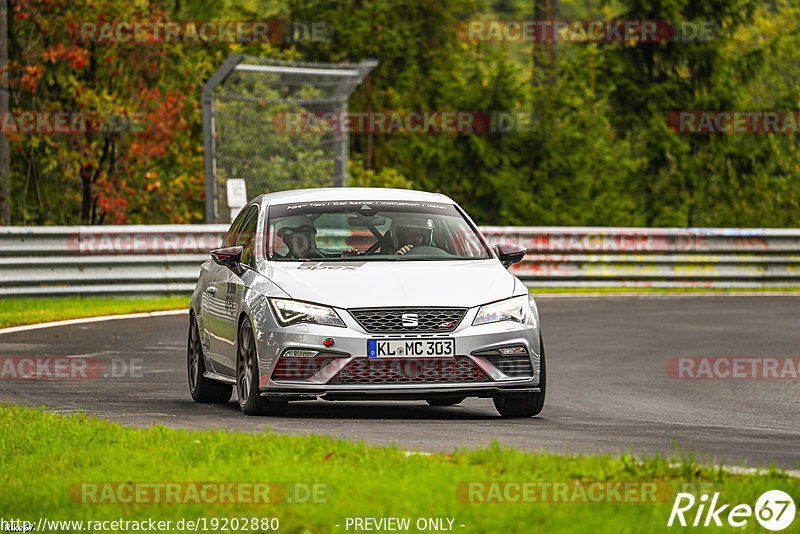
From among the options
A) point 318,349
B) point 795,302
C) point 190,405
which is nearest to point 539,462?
point 318,349

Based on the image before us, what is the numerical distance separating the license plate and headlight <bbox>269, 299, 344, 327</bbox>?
0.88ft

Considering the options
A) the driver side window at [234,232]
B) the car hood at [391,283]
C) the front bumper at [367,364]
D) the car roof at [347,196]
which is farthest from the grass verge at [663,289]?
the front bumper at [367,364]

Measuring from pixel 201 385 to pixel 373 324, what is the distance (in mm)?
2349

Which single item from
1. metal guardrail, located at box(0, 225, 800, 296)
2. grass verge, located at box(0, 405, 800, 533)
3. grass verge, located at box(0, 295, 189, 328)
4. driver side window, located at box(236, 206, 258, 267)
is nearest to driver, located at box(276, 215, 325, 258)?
driver side window, located at box(236, 206, 258, 267)

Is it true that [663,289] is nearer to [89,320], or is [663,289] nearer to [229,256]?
[89,320]

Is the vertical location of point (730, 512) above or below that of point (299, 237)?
below

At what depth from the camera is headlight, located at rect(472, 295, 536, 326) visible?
10453 mm

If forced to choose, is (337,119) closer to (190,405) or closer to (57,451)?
(190,405)

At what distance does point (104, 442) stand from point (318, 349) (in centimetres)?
178

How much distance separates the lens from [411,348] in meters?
10.3

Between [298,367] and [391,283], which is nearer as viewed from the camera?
[298,367]

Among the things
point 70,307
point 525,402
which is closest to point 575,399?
point 525,402

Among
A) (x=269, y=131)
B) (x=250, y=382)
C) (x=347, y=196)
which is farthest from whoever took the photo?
(x=269, y=131)

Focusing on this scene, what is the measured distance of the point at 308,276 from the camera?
1063cm
